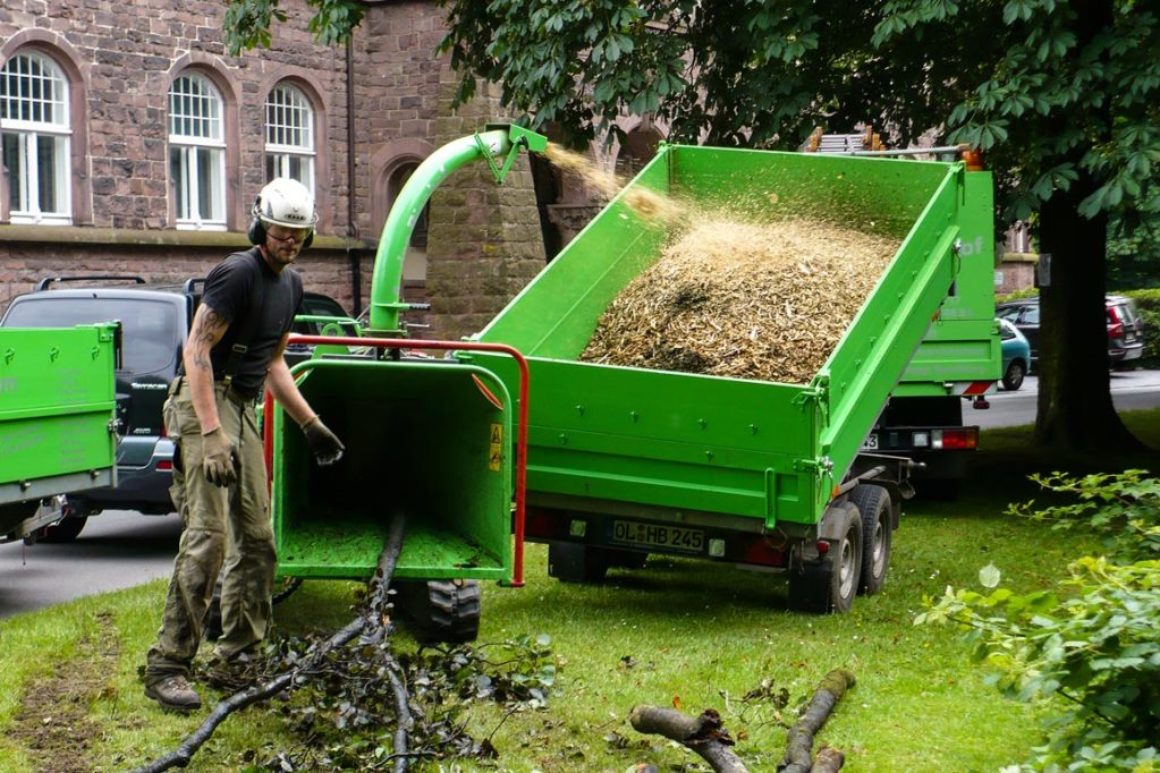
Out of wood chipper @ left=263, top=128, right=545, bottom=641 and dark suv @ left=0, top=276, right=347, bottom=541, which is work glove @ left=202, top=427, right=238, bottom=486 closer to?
wood chipper @ left=263, top=128, right=545, bottom=641

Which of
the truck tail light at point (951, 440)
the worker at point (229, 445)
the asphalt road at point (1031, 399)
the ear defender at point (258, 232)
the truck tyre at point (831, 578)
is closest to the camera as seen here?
the worker at point (229, 445)

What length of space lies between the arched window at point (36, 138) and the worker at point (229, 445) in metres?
17.5

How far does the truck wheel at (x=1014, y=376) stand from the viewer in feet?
117

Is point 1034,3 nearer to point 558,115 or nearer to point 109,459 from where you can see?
point 558,115

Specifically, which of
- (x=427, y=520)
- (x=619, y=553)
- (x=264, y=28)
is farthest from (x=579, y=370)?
(x=264, y=28)

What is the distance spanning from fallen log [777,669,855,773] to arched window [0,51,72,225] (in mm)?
18714

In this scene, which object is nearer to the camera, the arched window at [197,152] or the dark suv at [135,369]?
the dark suv at [135,369]

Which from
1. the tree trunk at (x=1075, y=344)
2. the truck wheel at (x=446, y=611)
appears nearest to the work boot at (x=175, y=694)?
the truck wheel at (x=446, y=611)

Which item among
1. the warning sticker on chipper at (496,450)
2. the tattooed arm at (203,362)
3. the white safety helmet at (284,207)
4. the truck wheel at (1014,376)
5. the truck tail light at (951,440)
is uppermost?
the white safety helmet at (284,207)

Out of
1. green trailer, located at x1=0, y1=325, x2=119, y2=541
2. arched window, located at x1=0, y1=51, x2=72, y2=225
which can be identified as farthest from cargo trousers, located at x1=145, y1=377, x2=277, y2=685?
arched window, located at x1=0, y1=51, x2=72, y2=225

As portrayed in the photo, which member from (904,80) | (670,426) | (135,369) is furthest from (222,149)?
(670,426)

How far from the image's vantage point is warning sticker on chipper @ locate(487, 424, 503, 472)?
882 centimetres

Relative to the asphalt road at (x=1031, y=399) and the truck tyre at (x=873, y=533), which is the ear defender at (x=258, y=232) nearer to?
the truck tyre at (x=873, y=533)

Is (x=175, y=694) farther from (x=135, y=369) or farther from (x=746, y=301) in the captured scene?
(x=135, y=369)
